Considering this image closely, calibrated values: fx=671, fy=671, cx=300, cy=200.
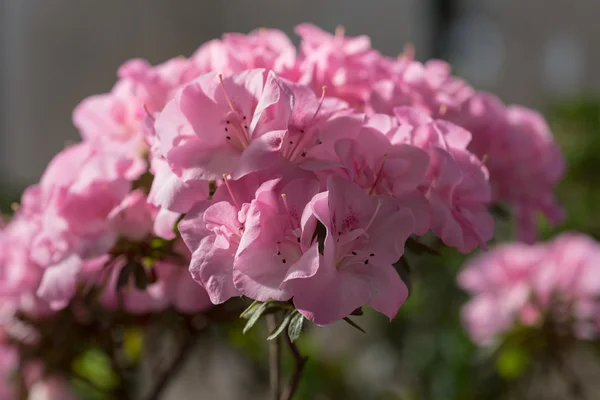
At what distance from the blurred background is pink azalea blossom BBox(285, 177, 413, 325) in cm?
44

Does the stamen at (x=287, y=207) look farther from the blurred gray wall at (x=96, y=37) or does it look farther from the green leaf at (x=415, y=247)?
the blurred gray wall at (x=96, y=37)

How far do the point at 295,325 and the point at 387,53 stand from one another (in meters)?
2.21

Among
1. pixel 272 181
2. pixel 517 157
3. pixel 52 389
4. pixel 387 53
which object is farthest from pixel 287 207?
pixel 387 53

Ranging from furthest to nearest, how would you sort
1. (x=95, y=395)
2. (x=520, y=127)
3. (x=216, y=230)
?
(x=95, y=395) → (x=520, y=127) → (x=216, y=230)

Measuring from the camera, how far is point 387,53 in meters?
2.51

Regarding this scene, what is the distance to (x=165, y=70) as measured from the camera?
601 mm

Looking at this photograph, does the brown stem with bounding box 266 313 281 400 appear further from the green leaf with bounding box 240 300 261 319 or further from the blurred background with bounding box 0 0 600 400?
the blurred background with bounding box 0 0 600 400

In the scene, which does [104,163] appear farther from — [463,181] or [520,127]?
[520,127]

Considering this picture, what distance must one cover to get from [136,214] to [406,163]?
0.73 feet

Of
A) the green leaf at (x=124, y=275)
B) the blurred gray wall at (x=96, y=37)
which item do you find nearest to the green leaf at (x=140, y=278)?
the green leaf at (x=124, y=275)

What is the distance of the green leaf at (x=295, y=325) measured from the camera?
0.42m

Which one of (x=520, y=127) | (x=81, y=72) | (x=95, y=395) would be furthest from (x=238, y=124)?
(x=81, y=72)

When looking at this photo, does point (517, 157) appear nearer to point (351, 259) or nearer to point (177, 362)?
point (351, 259)

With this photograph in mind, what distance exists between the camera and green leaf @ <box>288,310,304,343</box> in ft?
1.37
